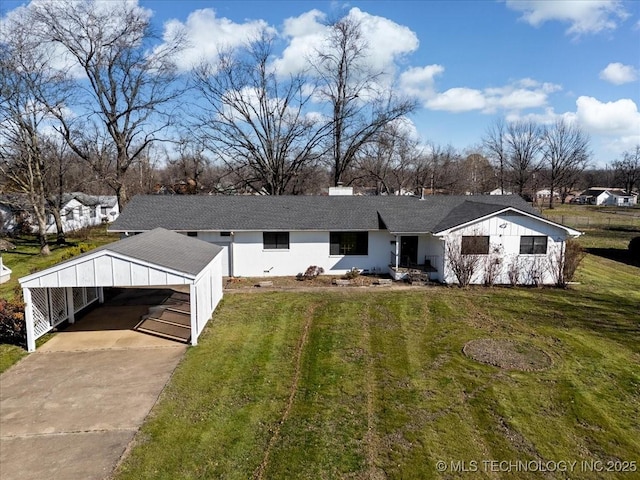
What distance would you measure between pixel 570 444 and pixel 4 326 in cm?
1470

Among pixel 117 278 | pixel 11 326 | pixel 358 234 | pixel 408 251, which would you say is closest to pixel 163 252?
pixel 117 278

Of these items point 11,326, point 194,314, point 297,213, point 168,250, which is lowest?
point 11,326

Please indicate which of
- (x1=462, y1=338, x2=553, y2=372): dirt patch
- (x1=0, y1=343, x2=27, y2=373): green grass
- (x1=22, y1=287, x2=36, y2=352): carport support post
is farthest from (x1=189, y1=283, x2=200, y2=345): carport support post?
(x1=462, y1=338, x2=553, y2=372): dirt patch

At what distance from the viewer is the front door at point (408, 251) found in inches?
817

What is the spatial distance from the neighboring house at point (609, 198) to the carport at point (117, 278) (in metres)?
95.8

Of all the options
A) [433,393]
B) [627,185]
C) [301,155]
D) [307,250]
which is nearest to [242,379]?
[433,393]

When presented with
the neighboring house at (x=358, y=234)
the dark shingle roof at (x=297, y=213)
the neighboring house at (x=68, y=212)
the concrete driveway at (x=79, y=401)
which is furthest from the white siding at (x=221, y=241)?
the neighboring house at (x=68, y=212)

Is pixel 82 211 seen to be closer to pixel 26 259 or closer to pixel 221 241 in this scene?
pixel 26 259

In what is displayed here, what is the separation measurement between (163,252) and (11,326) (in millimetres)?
4754

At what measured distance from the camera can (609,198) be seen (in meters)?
A: 89.8

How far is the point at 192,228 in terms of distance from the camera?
66.2 ft

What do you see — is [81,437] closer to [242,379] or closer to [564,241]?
[242,379]

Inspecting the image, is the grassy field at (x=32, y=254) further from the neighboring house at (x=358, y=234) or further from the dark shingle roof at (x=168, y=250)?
the neighboring house at (x=358, y=234)

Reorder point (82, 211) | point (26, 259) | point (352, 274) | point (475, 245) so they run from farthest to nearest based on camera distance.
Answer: point (82, 211) → point (26, 259) → point (352, 274) → point (475, 245)
